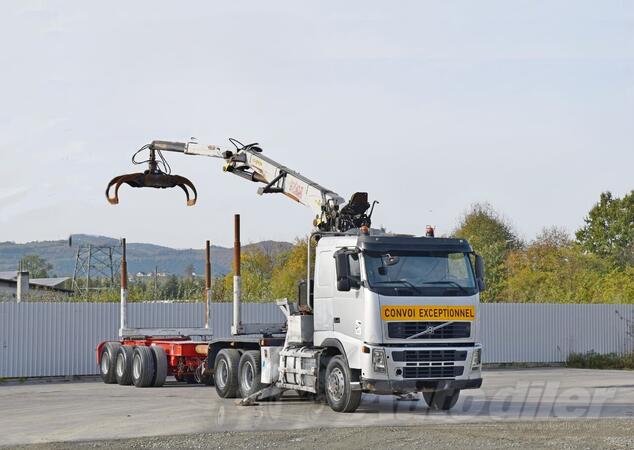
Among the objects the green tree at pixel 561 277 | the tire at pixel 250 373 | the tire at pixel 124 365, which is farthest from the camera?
the green tree at pixel 561 277

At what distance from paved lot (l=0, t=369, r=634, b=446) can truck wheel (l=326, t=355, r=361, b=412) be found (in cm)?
26

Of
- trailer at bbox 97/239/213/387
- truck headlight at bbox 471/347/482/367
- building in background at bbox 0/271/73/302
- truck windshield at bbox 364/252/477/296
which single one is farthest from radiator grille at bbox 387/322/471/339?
building in background at bbox 0/271/73/302

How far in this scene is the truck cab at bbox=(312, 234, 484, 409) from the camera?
18469mm

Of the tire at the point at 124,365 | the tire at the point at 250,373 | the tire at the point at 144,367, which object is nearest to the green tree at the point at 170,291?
the tire at the point at 124,365

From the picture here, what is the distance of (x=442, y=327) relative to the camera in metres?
18.8

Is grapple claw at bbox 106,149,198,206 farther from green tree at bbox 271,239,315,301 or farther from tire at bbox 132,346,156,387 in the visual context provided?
green tree at bbox 271,239,315,301

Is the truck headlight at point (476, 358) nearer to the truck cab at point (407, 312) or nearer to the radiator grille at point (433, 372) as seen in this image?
the truck cab at point (407, 312)

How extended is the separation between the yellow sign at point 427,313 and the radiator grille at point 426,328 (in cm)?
10

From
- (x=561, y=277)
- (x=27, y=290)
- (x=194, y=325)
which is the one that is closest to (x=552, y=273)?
(x=561, y=277)

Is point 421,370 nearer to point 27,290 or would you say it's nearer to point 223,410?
point 223,410

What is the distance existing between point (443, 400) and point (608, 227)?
7398cm

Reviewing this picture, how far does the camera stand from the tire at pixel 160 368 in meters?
26.1

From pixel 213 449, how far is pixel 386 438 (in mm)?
2500

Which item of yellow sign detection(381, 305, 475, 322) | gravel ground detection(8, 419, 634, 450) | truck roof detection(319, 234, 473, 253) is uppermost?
truck roof detection(319, 234, 473, 253)
